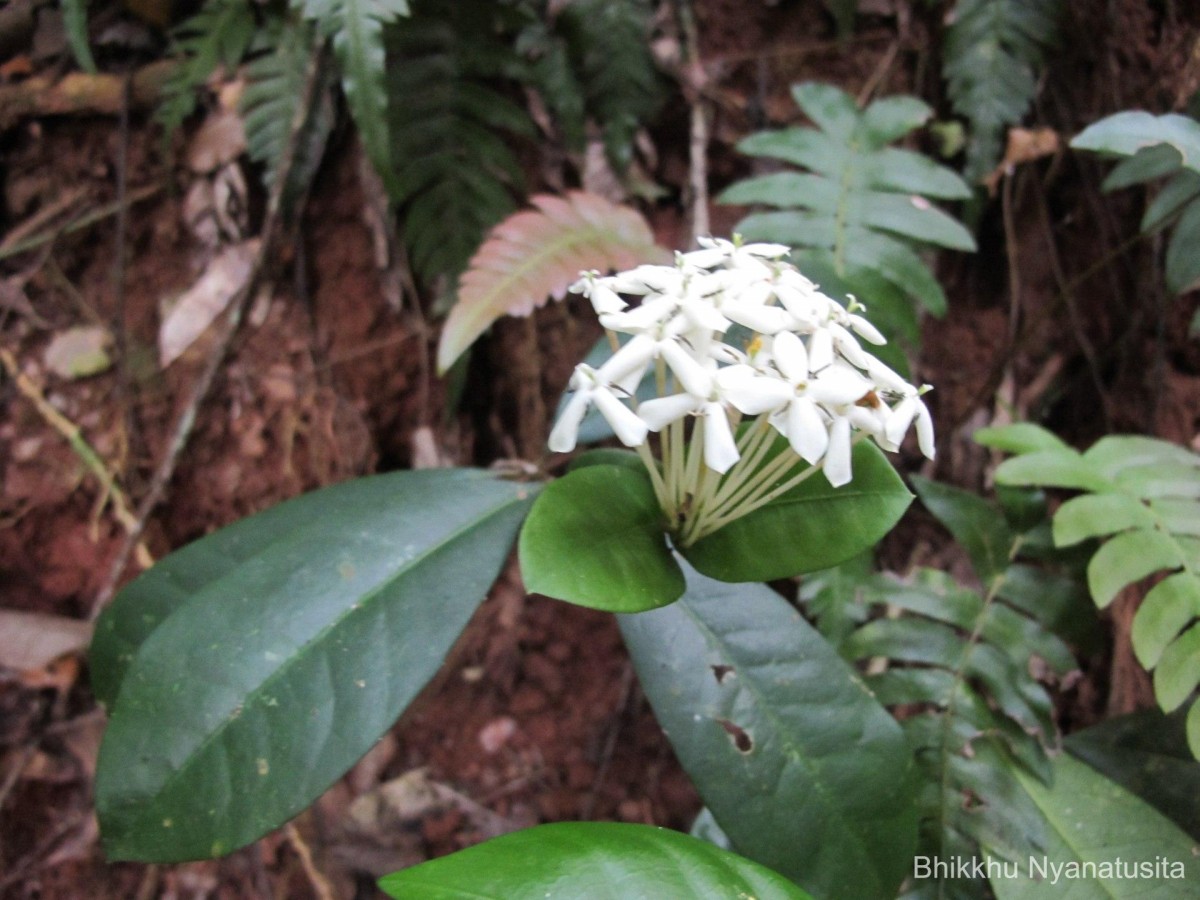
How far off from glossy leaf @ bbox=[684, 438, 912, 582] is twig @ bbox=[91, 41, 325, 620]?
142 centimetres

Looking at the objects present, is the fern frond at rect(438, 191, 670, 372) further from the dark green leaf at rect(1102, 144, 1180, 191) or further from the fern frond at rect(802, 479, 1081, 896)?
the dark green leaf at rect(1102, 144, 1180, 191)

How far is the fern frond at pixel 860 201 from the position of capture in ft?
5.39

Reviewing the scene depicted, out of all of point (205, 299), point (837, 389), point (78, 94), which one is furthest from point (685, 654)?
point (78, 94)

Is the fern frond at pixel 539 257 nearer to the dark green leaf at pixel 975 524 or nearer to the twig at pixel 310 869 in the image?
the dark green leaf at pixel 975 524

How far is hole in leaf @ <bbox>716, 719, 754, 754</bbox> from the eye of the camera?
1120 millimetres

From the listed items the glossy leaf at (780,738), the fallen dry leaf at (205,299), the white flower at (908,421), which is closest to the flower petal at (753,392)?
the white flower at (908,421)

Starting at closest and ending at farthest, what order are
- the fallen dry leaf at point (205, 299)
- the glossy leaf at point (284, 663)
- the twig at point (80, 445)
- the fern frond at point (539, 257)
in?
the glossy leaf at point (284, 663), the fern frond at point (539, 257), the twig at point (80, 445), the fallen dry leaf at point (205, 299)

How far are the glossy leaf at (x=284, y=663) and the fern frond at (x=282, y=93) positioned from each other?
112 cm

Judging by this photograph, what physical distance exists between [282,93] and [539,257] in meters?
0.85

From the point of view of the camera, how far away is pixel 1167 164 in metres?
1.56

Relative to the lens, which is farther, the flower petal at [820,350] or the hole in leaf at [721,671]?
the hole in leaf at [721,671]

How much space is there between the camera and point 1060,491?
1.95 meters

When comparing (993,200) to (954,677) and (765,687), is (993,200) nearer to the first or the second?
(954,677)

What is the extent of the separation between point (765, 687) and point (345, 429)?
1.26 metres
